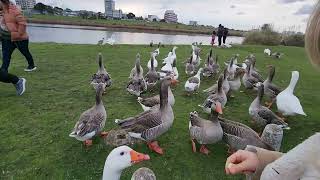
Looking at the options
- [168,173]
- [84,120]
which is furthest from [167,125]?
[84,120]

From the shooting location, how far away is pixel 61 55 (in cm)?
1817

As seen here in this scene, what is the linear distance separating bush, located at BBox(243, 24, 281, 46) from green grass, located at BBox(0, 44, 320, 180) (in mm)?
21437

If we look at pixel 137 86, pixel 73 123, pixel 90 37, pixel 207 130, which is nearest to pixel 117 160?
pixel 207 130

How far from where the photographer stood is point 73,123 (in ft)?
26.5

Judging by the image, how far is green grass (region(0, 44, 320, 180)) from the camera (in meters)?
6.10

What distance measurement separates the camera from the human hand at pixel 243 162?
2402 millimetres

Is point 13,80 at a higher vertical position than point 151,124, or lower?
higher

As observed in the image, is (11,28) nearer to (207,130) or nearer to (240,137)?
(207,130)

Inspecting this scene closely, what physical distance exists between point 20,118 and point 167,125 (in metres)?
4.07

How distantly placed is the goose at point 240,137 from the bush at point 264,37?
3072 centimetres

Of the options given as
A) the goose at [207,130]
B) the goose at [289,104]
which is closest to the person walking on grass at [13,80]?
the goose at [207,130]

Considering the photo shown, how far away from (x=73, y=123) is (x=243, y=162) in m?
6.31

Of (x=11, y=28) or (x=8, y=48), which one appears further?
(x=8, y=48)

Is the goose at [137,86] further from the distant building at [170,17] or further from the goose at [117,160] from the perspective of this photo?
the distant building at [170,17]
